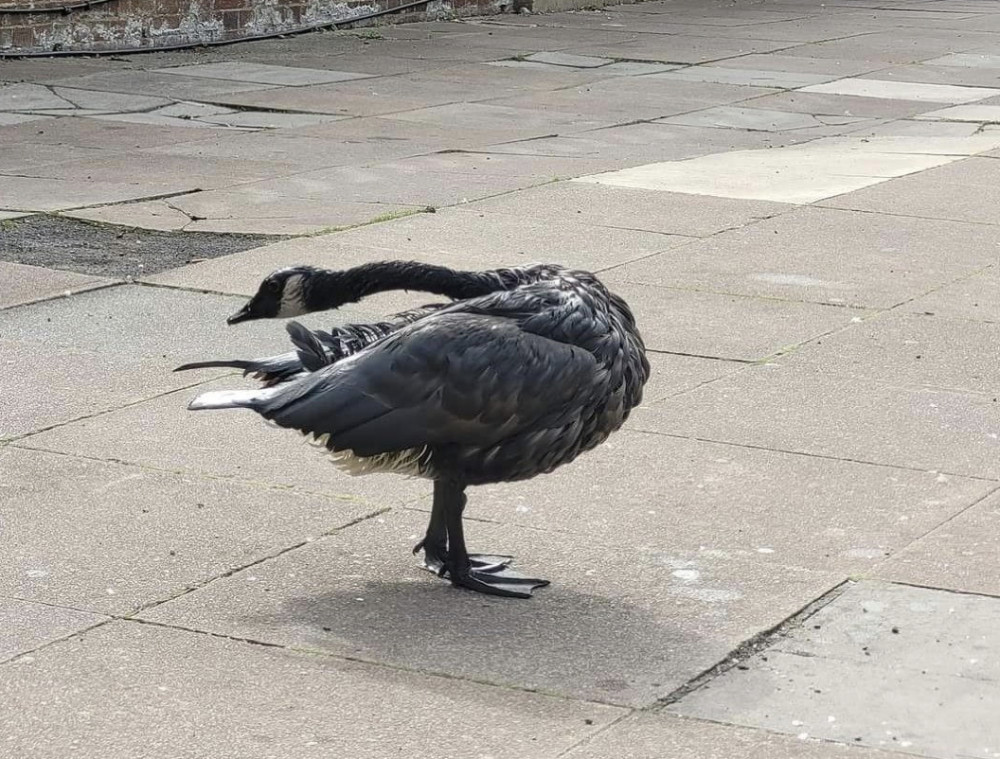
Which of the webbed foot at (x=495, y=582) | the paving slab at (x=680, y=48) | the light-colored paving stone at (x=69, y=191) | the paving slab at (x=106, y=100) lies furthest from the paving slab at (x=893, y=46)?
the webbed foot at (x=495, y=582)

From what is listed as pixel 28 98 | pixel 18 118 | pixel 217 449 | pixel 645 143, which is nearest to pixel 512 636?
pixel 217 449

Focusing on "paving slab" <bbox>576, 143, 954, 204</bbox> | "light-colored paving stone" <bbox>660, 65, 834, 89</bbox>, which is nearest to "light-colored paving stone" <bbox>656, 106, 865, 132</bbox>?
"paving slab" <bbox>576, 143, 954, 204</bbox>

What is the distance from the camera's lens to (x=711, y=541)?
212 inches

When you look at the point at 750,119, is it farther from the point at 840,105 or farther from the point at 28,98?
the point at 28,98

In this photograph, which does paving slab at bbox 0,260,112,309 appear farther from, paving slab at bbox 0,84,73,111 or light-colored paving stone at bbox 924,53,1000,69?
light-colored paving stone at bbox 924,53,1000,69

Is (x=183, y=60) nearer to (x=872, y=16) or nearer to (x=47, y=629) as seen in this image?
(x=872, y=16)

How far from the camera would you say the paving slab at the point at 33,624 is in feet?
14.9

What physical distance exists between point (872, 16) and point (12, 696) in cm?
2146

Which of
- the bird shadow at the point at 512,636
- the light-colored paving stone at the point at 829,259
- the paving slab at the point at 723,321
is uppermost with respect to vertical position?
the light-colored paving stone at the point at 829,259

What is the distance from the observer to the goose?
4699 mm

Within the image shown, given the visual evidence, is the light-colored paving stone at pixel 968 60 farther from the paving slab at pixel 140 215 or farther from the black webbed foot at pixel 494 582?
the black webbed foot at pixel 494 582

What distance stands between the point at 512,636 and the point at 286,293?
3.94 ft

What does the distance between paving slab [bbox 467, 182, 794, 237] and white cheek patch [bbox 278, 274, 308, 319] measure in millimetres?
5157

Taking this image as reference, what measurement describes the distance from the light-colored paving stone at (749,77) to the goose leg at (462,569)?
12.3m
